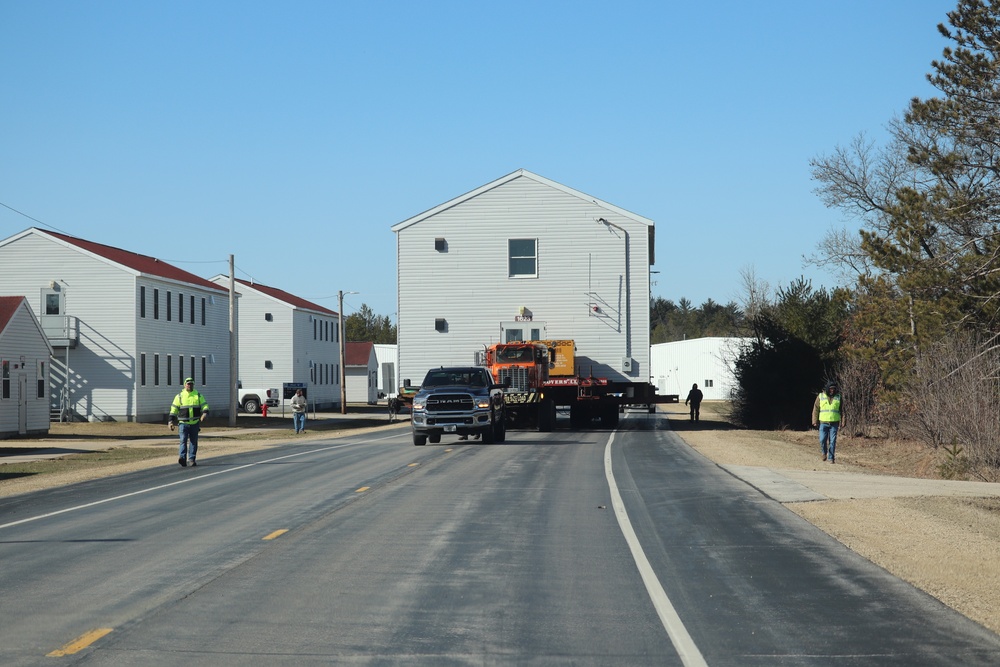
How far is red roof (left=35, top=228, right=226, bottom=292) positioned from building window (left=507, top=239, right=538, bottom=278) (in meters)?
20.8

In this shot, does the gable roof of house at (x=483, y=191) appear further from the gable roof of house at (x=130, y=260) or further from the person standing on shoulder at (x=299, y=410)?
the gable roof of house at (x=130, y=260)

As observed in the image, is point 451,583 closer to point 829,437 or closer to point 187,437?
point 187,437

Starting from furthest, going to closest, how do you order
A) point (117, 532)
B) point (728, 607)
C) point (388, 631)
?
point (117, 532) < point (728, 607) < point (388, 631)

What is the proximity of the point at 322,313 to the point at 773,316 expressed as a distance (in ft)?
144

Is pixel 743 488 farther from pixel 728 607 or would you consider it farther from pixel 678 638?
pixel 678 638

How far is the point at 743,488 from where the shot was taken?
18.6m

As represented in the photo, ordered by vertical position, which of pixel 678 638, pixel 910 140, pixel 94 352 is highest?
pixel 910 140

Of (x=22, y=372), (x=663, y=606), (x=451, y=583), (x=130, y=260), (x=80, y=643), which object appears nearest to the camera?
(x=80, y=643)

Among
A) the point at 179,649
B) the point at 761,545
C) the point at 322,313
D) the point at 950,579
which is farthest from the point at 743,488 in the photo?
the point at 322,313

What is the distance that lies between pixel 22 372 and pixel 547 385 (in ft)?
63.1

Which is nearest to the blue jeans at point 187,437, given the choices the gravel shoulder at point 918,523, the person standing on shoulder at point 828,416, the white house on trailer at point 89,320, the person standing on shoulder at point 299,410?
the gravel shoulder at point 918,523

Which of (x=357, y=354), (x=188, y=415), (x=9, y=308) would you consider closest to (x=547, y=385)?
(x=188, y=415)

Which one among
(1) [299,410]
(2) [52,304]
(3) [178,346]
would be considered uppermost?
(2) [52,304]

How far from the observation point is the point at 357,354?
99688 millimetres
